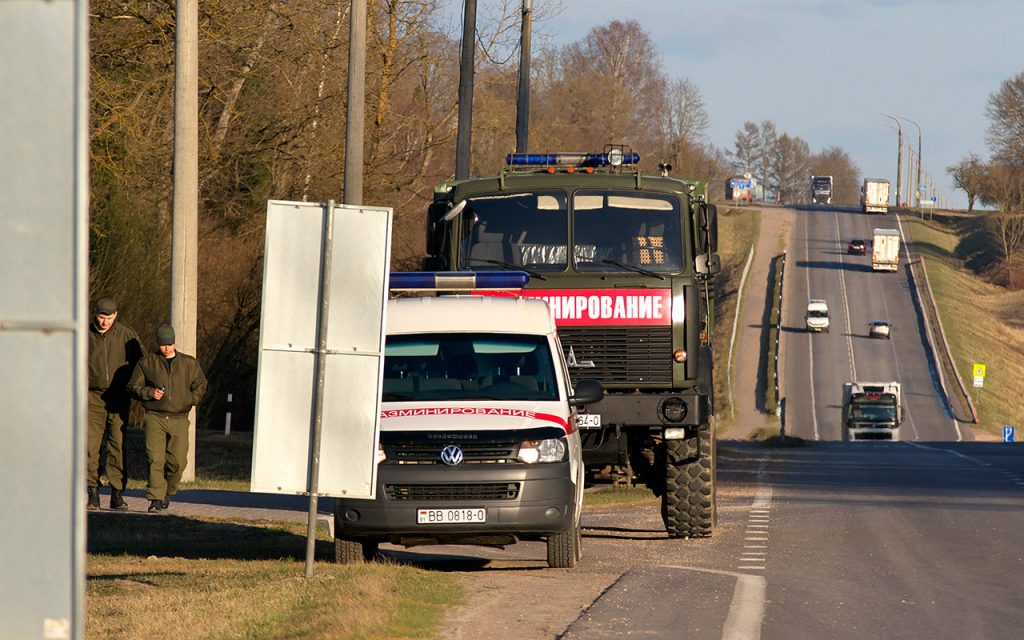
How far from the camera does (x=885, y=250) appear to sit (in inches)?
3910

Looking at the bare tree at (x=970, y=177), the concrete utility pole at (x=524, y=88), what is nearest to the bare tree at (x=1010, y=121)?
the bare tree at (x=970, y=177)

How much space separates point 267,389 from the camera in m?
10.4

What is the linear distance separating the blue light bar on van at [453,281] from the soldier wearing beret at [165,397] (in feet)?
9.45

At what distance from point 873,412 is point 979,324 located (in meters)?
35.5

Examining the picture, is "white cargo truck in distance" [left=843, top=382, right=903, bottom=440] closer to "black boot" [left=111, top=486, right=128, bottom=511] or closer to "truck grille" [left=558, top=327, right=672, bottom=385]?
"truck grille" [left=558, top=327, right=672, bottom=385]

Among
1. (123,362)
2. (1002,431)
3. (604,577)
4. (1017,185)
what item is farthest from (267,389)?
(1017,185)

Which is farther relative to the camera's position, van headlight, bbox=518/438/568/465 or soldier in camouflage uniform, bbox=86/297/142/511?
soldier in camouflage uniform, bbox=86/297/142/511

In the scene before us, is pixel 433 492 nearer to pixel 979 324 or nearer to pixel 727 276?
pixel 979 324

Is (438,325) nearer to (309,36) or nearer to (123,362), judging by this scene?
(123,362)

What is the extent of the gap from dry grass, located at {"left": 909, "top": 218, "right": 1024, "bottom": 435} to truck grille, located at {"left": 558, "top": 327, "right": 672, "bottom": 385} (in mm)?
56444

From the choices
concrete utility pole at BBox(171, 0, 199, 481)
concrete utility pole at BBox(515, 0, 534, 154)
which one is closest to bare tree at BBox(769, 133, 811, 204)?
concrete utility pole at BBox(515, 0, 534, 154)

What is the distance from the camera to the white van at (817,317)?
85.6 metres

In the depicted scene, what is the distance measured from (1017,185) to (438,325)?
115 meters

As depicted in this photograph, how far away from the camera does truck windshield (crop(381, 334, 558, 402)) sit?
41.0 feet
